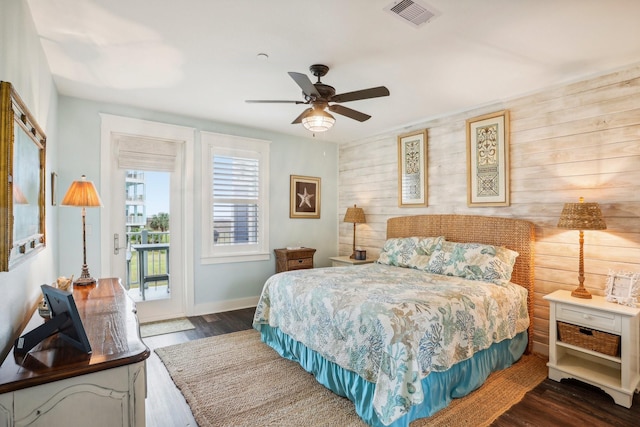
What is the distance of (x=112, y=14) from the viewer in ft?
6.91

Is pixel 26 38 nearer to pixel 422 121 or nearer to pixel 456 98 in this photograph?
pixel 456 98

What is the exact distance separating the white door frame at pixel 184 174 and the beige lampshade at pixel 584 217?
404 centimetres

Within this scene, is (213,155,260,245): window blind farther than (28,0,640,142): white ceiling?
Yes

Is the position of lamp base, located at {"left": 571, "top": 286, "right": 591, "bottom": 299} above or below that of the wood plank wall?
below

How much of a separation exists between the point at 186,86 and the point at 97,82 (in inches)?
32.3

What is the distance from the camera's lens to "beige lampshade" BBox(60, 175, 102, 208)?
2.53m

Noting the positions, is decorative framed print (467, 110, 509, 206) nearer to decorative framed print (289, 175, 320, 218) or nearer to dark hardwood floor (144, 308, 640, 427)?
dark hardwood floor (144, 308, 640, 427)

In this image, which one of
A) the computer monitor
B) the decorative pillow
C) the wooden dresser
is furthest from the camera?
the decorative pillow

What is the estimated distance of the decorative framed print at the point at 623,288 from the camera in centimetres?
258

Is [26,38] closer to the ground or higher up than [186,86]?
closer to the ground

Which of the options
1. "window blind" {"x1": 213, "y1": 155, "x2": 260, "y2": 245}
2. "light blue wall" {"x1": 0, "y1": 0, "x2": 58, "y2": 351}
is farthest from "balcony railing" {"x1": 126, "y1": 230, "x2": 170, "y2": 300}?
"light blue wall" {"x1": 0, "y1": 0, "x2": 58, "y2": 351}

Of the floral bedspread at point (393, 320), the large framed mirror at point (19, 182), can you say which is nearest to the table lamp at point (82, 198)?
the large framed mirror at point (19, 182)

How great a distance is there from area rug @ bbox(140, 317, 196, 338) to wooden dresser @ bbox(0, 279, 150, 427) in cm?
252

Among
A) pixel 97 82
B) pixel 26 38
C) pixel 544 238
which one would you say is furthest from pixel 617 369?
pixel 97 82
